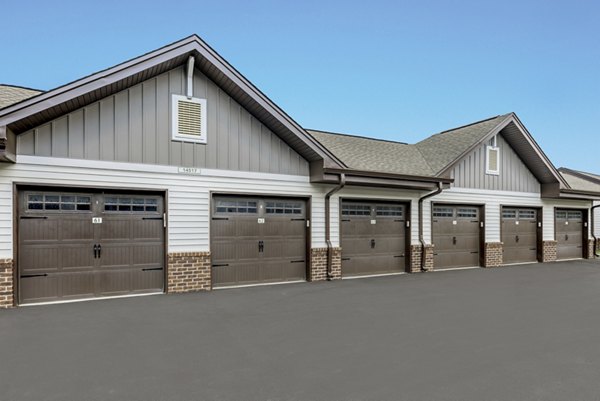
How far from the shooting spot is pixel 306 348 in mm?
4941

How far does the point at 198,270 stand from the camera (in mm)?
8828

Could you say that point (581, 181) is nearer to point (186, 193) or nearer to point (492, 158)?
point (492, 158)

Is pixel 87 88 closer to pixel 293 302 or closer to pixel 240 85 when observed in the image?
pixel 240 85

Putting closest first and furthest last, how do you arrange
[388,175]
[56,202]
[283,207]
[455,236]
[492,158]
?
[56,202]
[283,207]
[388,175]
[455,236]
[492,158]

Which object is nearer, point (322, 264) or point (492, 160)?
point (322, 264)

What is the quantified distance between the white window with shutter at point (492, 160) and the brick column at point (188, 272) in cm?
1078

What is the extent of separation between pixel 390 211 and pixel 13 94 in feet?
35.1

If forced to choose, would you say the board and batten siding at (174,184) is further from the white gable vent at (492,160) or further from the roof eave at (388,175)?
the white gable vent at (492,160)

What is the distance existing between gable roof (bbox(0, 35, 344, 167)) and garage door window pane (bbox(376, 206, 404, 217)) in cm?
258

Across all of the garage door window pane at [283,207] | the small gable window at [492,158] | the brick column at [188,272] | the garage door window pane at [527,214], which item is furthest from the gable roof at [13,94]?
the garage door window pane at [527,214]

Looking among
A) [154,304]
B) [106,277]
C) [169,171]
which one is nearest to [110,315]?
[154,304]

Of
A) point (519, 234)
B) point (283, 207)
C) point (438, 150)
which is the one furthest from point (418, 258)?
point (519, 234)

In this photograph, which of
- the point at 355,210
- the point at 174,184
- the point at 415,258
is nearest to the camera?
the point at 174,184

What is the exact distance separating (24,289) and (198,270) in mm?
3487
